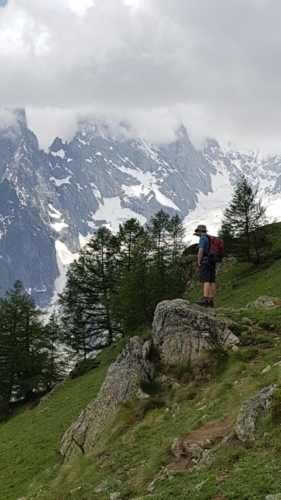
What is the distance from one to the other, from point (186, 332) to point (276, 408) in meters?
7.36

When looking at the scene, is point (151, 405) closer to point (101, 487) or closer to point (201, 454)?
point (101, 487)

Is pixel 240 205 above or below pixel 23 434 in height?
above

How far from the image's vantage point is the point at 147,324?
34.8 metres

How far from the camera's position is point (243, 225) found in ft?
145

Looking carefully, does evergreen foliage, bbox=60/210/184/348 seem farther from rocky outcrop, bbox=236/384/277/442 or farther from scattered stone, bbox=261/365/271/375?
rocky outcrop, bbox=236/384/277/442

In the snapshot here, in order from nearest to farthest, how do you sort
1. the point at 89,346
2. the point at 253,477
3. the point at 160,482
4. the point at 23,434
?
the point at 253,477 < the point at 160,482 < the point at 23,434 < the point at 89,346

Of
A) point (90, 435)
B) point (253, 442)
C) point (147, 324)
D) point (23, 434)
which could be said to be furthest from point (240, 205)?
point (253, 442)

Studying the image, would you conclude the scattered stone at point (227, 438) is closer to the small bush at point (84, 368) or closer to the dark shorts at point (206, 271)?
the dark shorts at point (206, 271)

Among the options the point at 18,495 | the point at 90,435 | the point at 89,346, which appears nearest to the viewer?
the point at 90,435

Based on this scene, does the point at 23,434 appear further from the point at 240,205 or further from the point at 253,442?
the point at 240,205

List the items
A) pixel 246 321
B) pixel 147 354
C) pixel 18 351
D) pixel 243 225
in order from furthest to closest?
1. pixel 18 351
2. pixel 243 225
3. pixel 246 321
4. pixel 147 354

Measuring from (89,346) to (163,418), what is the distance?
40.7 metres

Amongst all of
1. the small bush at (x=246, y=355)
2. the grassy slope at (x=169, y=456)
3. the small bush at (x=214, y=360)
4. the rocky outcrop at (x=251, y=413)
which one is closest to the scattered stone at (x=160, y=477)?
the grassy slope at (x=169, y=456)

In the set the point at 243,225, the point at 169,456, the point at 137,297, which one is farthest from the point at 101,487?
the point at 243,225
